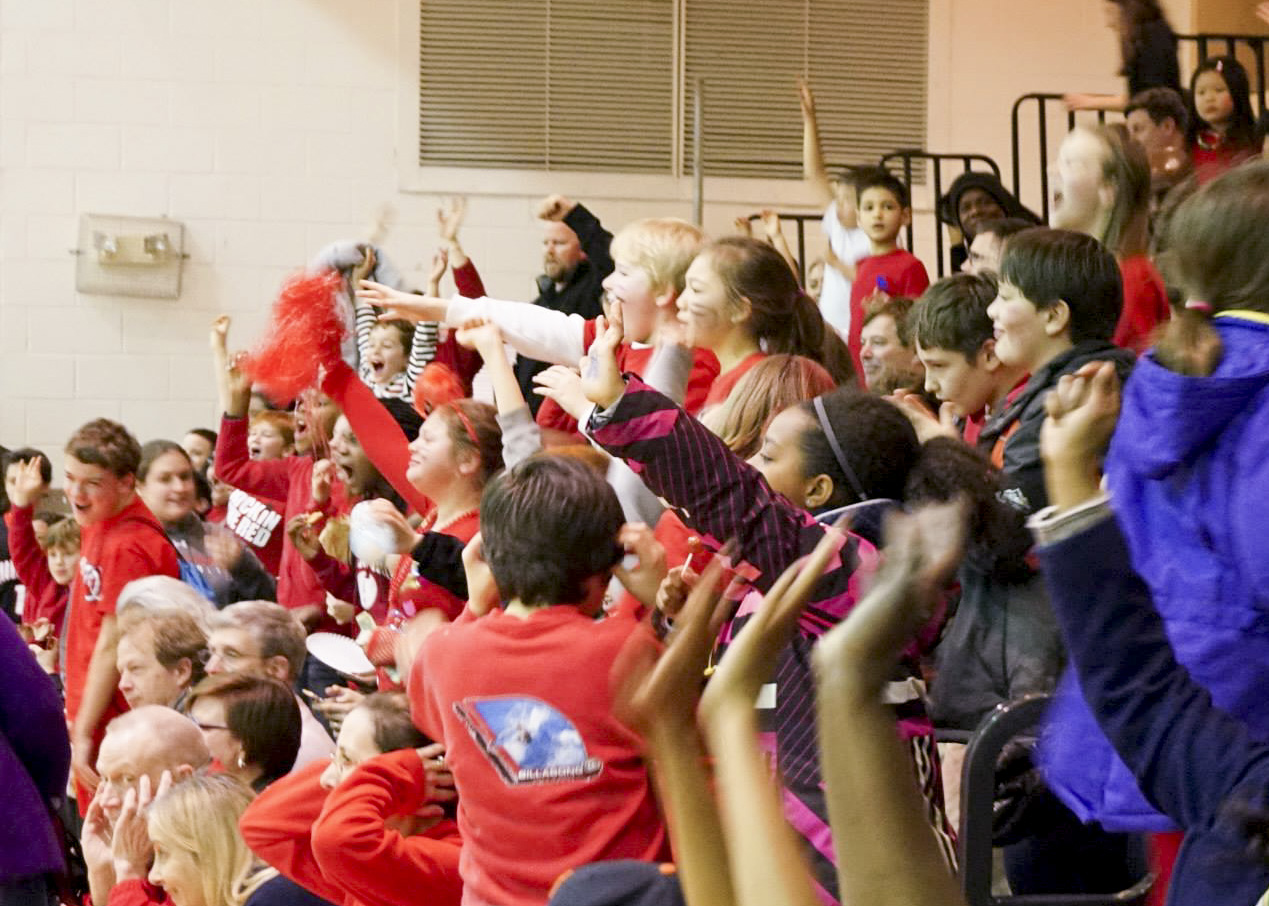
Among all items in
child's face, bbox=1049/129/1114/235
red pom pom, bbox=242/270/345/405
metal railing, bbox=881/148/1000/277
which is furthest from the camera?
metal railing, bbox=881/148/1000/277

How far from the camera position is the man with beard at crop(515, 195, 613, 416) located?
218 inches

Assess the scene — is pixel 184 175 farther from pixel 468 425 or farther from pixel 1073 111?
pixel 468 425

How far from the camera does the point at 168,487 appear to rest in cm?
509

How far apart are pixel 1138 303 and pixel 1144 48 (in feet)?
6.56

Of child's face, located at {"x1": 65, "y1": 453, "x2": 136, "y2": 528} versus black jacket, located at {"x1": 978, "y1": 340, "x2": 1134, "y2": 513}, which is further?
child's face, located at {"x1": 65, "y1": 453, "x2": 136, "y2": 528}

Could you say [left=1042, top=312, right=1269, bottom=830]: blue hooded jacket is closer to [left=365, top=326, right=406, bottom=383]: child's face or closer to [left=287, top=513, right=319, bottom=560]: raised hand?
[left=287, top=513, right=319, bottom=560]: raised hand

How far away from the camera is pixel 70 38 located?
7488mm

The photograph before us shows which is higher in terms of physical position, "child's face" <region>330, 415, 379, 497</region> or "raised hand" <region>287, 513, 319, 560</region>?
"child's face" <region>330, 415, 379, 497</region>

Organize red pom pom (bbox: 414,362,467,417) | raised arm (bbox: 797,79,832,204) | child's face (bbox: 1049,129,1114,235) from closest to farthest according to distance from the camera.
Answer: child's face (bbox: 1049,129,1114,235) → red pom pom (bbox: 414,362,467,417) → raised arm (bbox: 797,79,832,204)

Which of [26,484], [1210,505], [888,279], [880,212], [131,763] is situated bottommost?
[131,763]

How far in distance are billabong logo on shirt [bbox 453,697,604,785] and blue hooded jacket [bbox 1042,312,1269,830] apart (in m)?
0.89

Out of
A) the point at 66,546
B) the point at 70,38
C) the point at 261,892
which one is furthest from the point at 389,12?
the point at 261,892

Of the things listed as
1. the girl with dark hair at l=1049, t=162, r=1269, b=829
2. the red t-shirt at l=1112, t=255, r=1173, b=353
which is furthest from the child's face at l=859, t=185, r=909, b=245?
the girl with dark hair at l=1049, t=162, r=1269, b=829

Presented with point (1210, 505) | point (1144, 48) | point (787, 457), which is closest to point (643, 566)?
point (787, 457)
